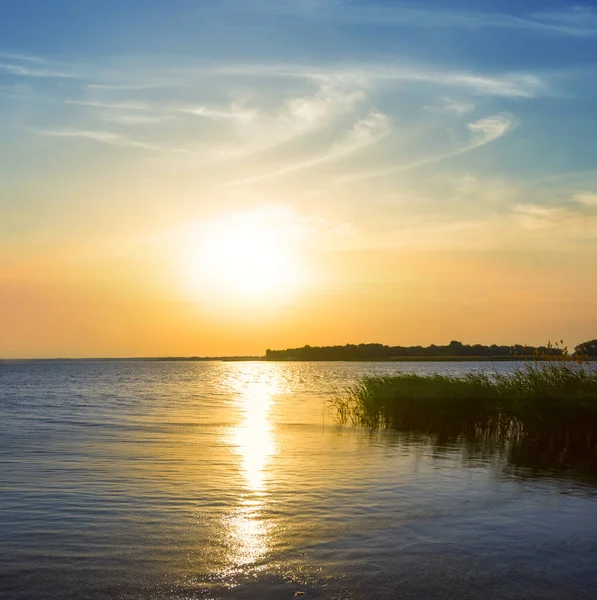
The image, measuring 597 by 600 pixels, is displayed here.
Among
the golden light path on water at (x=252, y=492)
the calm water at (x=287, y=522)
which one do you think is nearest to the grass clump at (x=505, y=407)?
the calm water at (x=287, y=522)

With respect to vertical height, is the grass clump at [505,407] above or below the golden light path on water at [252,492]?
above

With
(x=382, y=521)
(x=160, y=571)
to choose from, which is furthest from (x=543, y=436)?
(x=160, y=571)

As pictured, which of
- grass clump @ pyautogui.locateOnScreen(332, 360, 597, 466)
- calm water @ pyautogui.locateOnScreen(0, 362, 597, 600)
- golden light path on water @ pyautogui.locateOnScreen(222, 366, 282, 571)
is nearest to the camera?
calm water @ pyautogui.locateOnScreen(0, 362, 597, 600)

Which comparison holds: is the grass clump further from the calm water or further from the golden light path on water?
the golden light path on water

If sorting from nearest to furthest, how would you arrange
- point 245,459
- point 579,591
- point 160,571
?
point 579,591 → point 160,571 → point 245,459

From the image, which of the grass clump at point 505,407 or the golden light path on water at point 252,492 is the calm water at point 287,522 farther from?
the grass clump at point 505,407

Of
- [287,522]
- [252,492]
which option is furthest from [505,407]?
[287,522]

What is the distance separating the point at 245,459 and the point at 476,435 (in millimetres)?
11967

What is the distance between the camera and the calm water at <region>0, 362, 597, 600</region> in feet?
37.2

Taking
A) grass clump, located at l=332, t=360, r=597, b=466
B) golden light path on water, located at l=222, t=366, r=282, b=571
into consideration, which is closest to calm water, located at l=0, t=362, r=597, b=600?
golden light path on water, located at l=222, t=366, r=282, b=571

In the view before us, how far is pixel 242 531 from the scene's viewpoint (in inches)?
587

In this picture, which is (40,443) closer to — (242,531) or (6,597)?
(242,531)

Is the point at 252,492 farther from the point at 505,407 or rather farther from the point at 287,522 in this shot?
the point at 505,407

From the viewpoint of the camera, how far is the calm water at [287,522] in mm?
11336
